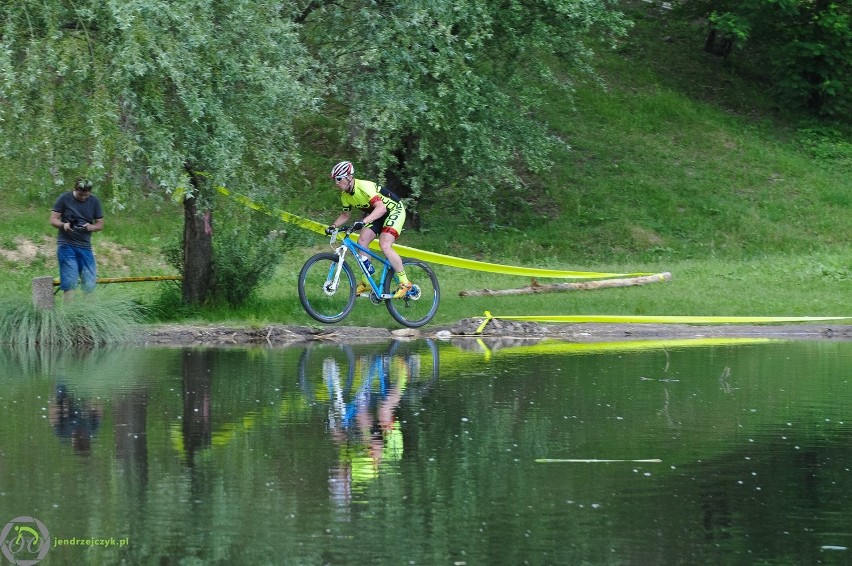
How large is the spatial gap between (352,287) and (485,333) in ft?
5.73

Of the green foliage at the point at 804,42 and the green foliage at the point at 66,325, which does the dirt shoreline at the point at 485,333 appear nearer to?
the green foliage at the point at 66,325

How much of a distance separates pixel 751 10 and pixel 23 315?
75.2ft

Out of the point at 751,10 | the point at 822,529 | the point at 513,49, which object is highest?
the point at 751,10

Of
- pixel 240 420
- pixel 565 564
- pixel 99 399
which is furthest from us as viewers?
pixel 99 399

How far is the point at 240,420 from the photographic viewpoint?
10180 mm

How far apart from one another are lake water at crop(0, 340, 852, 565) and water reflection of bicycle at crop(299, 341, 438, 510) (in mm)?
38

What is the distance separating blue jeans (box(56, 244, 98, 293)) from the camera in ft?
Result: 52.3

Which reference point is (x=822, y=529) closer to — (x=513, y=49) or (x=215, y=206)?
(x=215, y=206)

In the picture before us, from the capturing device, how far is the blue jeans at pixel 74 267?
15945mm

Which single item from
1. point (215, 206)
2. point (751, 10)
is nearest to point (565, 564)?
point (215, 206)

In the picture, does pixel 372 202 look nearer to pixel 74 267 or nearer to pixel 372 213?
pixel 372 213

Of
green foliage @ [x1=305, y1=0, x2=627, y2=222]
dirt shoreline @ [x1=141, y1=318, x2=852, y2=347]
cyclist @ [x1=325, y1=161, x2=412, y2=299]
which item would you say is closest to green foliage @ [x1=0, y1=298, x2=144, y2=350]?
dirt shoreline @ [x1=141, y1=318, x2=852, y2=347]

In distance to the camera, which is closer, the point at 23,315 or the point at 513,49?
the point at 23,315

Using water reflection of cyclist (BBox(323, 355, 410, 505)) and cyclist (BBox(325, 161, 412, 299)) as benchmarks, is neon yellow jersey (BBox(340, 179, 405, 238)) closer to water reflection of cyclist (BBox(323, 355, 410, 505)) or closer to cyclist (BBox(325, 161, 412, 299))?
cyclist (BBox(325, 161, 412, 299))
